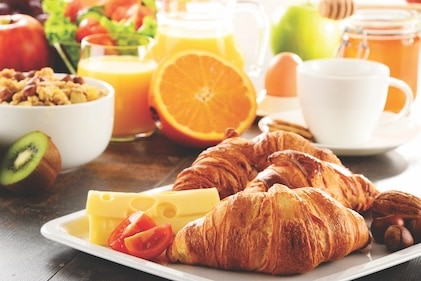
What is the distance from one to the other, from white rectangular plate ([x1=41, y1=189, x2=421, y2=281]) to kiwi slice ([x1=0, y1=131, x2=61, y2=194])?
0.90 feet

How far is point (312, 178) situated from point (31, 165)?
51 cm

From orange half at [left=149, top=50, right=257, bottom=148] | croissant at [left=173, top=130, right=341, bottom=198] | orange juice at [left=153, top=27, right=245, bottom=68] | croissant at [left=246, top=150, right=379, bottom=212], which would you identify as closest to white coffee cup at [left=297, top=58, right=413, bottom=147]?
orange half at [left=149, top=50, right=257, bottom=148]

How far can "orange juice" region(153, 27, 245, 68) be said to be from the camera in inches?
80.7

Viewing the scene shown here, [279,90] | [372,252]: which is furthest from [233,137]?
[279,90]

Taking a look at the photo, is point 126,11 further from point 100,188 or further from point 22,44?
point 100,188

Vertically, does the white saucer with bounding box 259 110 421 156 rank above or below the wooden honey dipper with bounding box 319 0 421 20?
below

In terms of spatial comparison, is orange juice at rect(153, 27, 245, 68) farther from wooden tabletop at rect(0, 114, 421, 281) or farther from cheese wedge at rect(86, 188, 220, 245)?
cheese wedge at rect(86, 188, 220, 245)

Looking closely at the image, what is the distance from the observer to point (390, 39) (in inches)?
85.0

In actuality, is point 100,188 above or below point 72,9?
below

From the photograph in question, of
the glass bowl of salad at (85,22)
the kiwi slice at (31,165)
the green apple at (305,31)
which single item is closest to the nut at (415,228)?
the kiwi slice at (31,165)

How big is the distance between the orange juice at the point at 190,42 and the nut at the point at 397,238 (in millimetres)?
879

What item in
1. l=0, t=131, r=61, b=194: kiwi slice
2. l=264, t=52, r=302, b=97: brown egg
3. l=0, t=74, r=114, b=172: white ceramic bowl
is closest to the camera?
l=0, t=131, r=61, b=194: kiwi slice

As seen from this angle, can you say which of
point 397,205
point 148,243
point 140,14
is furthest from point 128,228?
point 140,14

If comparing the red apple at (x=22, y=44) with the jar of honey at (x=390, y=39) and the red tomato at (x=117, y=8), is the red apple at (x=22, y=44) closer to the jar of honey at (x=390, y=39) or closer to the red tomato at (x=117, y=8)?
the red tomato at (x=117, y=8)
